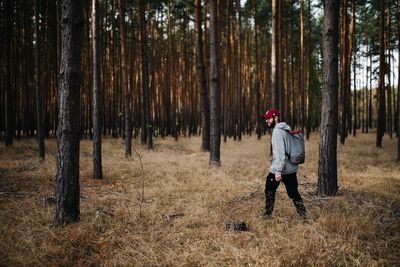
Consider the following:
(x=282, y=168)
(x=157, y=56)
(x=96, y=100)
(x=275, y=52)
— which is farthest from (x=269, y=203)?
(x=157, y=56)

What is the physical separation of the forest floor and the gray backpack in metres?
0.90

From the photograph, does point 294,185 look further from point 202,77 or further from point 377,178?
point 202,77

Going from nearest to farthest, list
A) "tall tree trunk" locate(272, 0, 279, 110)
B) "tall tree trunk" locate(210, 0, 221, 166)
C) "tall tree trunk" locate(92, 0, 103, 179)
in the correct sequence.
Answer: "tall tree trunk" locate(92, 0, 103, 179) < "tall tree trunk" locate(210, 0, 221, 166) < "tall tree trunk" locate(272, 0, 279, 110)

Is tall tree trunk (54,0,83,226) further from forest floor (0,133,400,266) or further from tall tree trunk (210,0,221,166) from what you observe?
tall tree trunk (210,0,221,166)

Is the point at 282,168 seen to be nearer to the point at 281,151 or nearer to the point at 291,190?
the point at 281,151

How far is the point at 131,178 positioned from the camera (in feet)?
27.5

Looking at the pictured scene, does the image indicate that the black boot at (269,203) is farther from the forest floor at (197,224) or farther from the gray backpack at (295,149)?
the gray backpack at (295,149)

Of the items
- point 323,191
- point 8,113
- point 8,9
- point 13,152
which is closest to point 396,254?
point 323,191

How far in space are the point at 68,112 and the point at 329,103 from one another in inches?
194

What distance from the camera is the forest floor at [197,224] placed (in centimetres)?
357

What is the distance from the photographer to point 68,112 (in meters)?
4.46

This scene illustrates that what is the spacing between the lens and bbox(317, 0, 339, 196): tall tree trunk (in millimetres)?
6168

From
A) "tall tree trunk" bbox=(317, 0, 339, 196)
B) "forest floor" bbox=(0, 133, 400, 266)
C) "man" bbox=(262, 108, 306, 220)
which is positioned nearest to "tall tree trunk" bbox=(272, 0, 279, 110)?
"forest floor" bbox=(0, 133, 400, 266)

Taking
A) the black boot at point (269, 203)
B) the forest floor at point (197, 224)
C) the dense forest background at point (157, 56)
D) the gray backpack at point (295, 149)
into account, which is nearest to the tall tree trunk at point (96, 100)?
the forest floor at point (197, 224)
